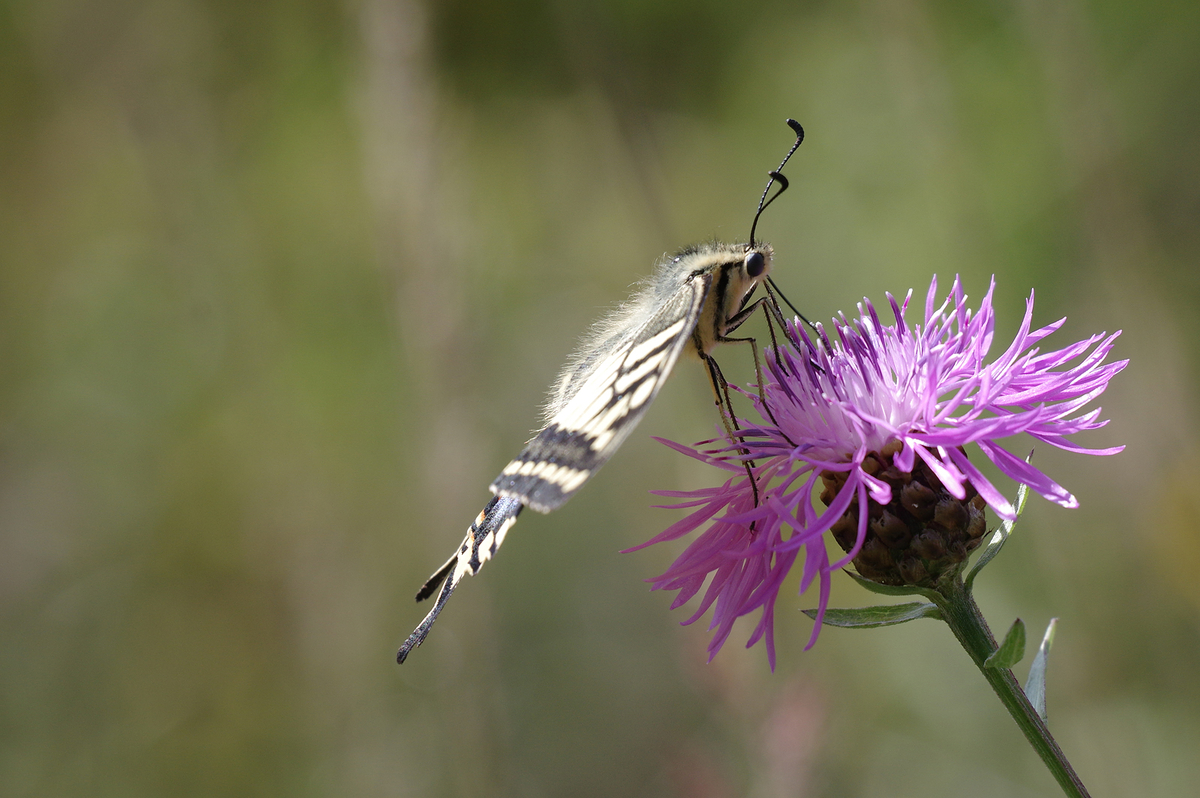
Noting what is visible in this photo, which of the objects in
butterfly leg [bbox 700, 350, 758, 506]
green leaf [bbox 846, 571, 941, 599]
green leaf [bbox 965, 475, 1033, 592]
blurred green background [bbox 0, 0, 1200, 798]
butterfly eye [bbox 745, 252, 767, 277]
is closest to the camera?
green leaf [bbox 965, 475, 1033, 592]

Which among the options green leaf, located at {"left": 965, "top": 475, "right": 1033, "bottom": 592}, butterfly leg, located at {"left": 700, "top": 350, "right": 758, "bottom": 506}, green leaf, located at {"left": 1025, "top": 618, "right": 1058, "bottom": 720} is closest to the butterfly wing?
butterfly leg, located at {"left": 700, "top": 350, "right": 758, "bottom": 506}

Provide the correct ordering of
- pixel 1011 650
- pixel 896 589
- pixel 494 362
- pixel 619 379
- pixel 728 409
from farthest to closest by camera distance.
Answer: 1. pixel 494 362
2. pixel 728 409
3. pixel 619 379
4. pixel 896 589
5. pixel 1011 650

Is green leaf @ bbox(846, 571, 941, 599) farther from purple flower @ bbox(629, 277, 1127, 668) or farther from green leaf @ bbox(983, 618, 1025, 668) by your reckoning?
green leaf @ bbox(983, 618, 1025, 668)

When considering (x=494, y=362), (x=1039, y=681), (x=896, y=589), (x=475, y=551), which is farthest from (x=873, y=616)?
(x=494, y=362)

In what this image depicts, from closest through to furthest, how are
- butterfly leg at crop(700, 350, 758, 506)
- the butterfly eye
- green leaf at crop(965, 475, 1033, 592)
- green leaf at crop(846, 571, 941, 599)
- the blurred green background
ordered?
1. green leaf at crop(965, 475, 1033, 592)
2. green leaf at crop(846, 571, 941, 599)
3. butterfly leg at crop(700, 350, 758, 506)
4. the butterfly eye
5. the blurred green background

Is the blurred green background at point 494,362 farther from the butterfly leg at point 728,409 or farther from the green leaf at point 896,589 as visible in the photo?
the green leaf at point 896,589

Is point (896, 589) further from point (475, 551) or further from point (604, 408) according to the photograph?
point (475, 551)
